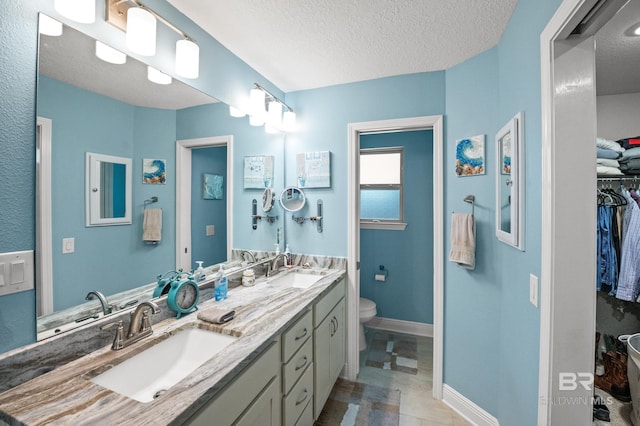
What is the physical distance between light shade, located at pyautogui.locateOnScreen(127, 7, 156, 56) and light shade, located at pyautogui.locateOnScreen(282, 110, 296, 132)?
1216mm

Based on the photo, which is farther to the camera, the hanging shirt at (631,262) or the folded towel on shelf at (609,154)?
the folded towel on shelf at (609,154)

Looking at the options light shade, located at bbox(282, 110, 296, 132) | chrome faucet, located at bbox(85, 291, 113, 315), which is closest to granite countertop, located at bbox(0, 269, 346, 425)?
chrome faucet, located at bbox(85, 291, 113, 315)

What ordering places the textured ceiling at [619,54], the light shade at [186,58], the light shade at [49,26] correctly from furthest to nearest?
the textured ceiling at [619,54] → the light shade at [186,58] → the light shade at [49,26]

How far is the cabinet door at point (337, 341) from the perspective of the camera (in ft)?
6.38

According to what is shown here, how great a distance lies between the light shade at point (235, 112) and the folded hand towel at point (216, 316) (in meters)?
1.27

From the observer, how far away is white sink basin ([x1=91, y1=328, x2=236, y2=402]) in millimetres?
932

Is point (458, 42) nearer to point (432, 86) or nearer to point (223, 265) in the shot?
point (432, 86)

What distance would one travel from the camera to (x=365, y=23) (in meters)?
1.52

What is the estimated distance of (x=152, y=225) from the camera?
1336 millimetres

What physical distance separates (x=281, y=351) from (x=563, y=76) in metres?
1.58

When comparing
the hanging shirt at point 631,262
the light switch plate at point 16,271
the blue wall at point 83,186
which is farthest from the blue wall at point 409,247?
the light switch plate at point 16,271

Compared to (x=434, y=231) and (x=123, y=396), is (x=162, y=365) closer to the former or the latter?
(x=123, y=396)

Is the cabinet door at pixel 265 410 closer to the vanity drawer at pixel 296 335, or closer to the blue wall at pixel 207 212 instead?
the vanity drawer at pixel 296 335

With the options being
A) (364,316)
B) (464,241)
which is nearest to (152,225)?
(464,241)
